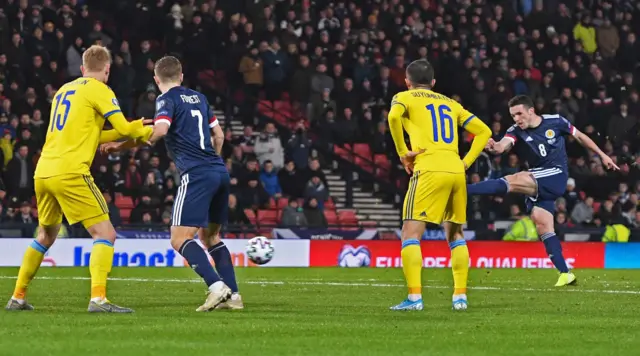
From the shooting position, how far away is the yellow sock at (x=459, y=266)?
1162 centimetres

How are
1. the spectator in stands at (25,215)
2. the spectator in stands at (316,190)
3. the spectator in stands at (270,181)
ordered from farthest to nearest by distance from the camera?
the spectator in stands at (316,190) → the spectator in stands at (270,181) → the spectator in stands at (25,215)

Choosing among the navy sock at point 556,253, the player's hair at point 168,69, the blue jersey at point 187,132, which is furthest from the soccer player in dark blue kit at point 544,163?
the player's hair at point 168,69

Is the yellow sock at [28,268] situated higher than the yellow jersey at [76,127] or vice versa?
the yellow jersey at [76,127]

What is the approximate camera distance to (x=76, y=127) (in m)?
10.7

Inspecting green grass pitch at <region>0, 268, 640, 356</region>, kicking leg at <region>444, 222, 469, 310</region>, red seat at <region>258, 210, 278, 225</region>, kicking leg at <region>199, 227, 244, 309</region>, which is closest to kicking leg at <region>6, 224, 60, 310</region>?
green grass pitch at <region>0, 268, 640, 356</region>

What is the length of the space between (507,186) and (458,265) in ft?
14.3

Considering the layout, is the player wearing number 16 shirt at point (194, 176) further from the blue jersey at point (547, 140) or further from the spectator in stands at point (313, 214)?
the spectator in stands at point (313, 214)

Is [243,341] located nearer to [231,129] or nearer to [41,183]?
[41,183]

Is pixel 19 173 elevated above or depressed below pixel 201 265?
above

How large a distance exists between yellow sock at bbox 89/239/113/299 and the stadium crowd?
43.7ft

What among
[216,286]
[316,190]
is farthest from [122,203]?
[216,286]

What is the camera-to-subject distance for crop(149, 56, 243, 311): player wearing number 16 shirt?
1096 centimetres

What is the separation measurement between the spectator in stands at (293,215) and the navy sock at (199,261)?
1450cm

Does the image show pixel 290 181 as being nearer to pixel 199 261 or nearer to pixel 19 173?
pixel 19 173
